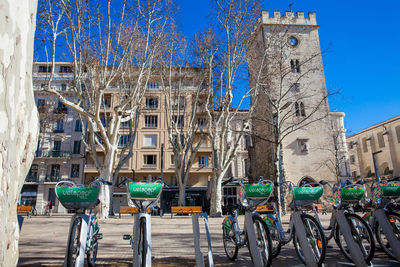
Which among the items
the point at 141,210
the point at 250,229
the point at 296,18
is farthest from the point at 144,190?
the point at 296,18

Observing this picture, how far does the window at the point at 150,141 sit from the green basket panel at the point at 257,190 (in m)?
32.8

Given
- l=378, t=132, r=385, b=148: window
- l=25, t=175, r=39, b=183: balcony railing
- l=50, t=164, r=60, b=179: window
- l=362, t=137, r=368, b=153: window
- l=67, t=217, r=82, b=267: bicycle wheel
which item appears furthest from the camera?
l=362, t=137, r=368, b=153: window

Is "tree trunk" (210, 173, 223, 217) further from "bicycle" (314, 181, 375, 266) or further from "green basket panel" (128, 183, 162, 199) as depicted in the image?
"green basket panel" (128, 183, 162, 199)

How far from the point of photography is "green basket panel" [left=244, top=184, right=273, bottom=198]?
4.32 metres

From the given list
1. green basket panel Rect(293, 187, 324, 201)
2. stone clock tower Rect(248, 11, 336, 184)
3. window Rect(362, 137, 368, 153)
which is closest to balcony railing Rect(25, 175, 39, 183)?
stone clock tower Rect(248, 11, 336, 184)

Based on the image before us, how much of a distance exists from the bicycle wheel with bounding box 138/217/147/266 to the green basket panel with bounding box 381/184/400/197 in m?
4.13

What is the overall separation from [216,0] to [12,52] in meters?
15.1

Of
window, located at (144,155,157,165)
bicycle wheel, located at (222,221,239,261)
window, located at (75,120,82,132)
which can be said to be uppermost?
window, located at (75,120,82,132)

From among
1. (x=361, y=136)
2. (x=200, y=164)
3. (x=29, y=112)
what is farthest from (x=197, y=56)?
(x=361, y=136)

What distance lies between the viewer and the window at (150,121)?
124 ft

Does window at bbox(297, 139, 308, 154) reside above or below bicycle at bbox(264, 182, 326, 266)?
above

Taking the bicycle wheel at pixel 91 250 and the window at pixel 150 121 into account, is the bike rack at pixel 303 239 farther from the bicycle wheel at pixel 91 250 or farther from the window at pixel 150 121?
the window at pixel 150 121

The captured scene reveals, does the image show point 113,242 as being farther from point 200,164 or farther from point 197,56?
point 200,164

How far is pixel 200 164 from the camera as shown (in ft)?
117
